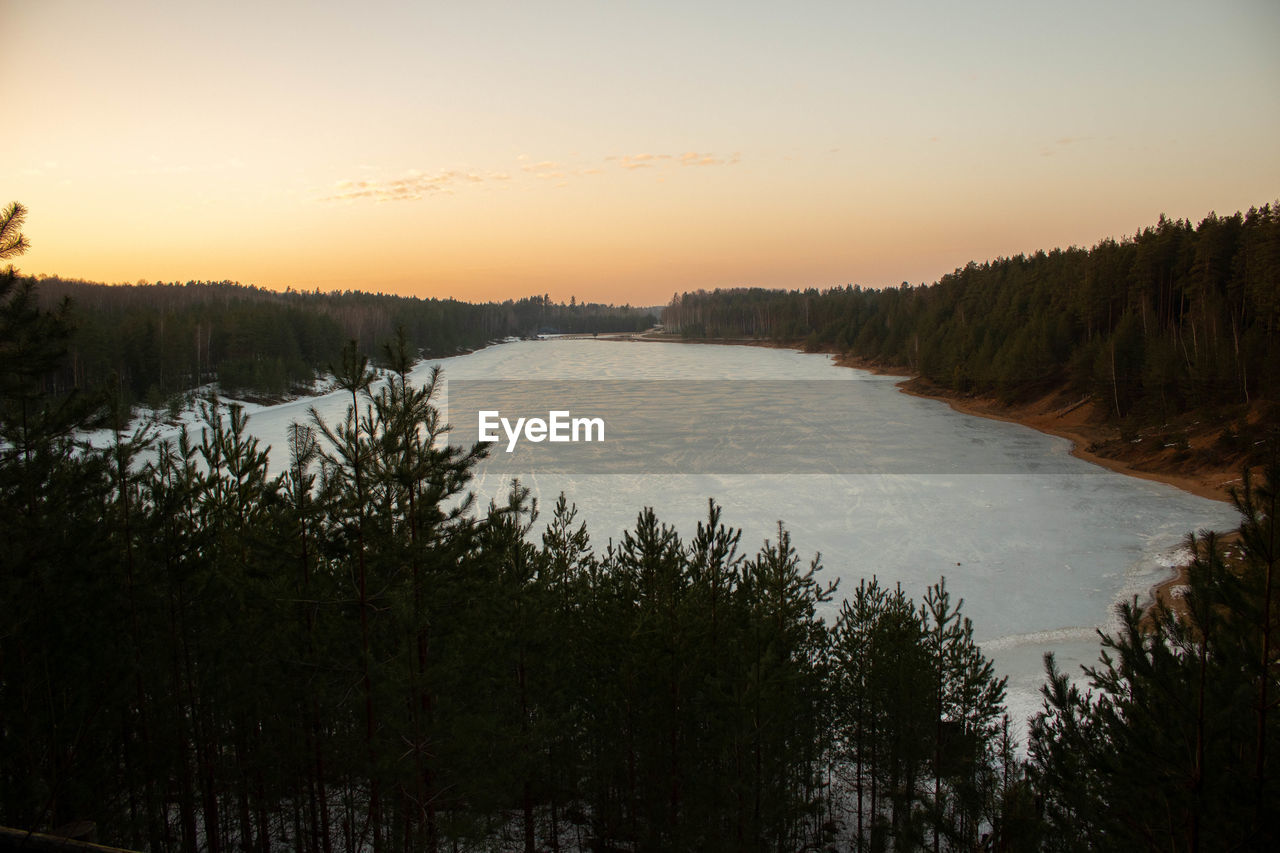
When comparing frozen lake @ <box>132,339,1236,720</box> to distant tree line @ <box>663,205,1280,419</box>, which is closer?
frozen lake @ <box>132,339,1236,720</box>

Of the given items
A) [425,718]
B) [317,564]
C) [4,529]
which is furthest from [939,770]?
[4,529]

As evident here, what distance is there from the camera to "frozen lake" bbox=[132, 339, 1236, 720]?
21312 millimetres

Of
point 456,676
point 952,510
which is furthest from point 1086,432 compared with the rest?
point 456,676

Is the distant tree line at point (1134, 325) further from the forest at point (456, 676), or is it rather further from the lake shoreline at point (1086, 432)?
the forest at point (456, 676)

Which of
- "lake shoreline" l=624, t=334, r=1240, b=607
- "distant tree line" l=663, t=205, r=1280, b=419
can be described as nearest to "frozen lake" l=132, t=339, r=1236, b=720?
"lake shoreline" l=624, t=334, r=1240, b=607

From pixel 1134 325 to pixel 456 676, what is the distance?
59.9 m

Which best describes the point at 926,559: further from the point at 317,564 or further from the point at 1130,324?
the point at 1130,324

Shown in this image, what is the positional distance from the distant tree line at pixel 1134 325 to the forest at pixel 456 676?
135 ft

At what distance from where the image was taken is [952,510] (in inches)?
1223

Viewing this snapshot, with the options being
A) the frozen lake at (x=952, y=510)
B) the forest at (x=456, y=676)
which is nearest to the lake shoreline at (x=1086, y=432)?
the frozen lake at (x=952, y=510)

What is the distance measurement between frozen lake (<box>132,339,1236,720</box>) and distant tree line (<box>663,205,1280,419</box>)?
24.4 feet

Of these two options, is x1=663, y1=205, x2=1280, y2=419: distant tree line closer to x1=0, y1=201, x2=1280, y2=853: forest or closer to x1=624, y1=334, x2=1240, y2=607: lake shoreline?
x1=624, y1=334, x2=1240, y2=607: lake shoreline

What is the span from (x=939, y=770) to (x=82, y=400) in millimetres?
13268

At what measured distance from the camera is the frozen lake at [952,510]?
69.9ft
